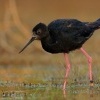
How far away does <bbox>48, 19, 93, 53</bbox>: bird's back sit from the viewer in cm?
1373

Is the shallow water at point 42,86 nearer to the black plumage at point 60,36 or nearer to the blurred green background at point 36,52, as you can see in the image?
the blurred green background at point 36,52

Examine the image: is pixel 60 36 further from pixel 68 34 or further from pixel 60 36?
pixel 68 34

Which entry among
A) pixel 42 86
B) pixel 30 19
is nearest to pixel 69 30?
pixel 42 86

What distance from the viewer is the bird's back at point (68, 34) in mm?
13734

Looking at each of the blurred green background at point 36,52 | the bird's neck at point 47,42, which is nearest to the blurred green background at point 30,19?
the blurred green background at point 36,52

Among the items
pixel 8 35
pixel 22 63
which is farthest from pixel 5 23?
pixel 22 63

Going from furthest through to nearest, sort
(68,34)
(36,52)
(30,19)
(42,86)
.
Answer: (30,19)
(36,52)
(68,34)
(42,86)

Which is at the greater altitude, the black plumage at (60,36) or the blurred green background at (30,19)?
the blurred green background at (30,19)

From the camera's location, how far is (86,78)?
555 inches

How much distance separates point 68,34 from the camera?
544 inches

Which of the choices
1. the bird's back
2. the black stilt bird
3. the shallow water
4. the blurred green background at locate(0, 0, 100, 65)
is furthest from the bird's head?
the blurred green background at locate(0, 0, 100, 65)

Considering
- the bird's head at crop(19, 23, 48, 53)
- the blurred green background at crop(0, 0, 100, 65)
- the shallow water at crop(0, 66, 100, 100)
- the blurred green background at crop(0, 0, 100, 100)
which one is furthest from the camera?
the blurred green background at crop(0, 0, 100, 65)

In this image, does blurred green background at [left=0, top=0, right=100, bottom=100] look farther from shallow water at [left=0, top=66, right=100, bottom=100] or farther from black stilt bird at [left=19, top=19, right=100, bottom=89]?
black stilt bird at [left=19, top=19, right=100, bottom=89]

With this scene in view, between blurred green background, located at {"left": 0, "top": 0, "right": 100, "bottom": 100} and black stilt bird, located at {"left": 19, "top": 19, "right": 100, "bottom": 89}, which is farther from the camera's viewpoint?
blurred green background, located at {"left": 0, "top": 0, "right": 100, "bottom": 100}
